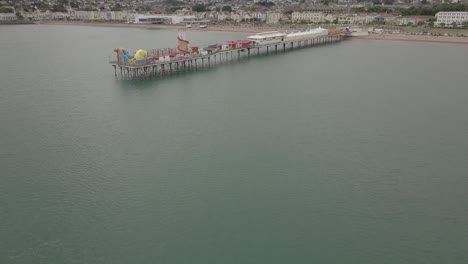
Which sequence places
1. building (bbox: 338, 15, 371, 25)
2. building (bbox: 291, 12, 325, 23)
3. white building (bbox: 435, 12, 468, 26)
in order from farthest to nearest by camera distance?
building (bbox: 291, 12, 325, 23) → building (bbox: 338, 15, 371, 25) → white building (bbox: 435, 12, 468, 26)

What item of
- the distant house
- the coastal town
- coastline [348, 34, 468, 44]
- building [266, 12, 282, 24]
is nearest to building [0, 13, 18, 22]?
the coastal town

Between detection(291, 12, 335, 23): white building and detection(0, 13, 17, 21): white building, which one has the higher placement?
detection(0, 13, 17, 21): white building

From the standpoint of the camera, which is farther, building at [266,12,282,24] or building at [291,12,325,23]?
building at [266,12,282,24]

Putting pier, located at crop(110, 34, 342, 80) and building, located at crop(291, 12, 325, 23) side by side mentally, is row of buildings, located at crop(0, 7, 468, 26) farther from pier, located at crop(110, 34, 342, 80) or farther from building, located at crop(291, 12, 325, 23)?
pier, located at crop(110, 34, 342, 80)

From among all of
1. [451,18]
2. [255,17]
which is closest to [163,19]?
[255,17]

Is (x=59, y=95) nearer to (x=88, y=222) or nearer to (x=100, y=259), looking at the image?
(x=88, y=222)

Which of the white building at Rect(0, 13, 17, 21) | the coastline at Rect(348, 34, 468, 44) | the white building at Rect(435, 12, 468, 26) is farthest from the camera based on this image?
the white building at Rect(0, 13, 17, 21)

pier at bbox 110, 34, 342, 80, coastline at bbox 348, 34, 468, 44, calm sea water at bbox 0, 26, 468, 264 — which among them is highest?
coastline at bbox 348, 34, 468, 44

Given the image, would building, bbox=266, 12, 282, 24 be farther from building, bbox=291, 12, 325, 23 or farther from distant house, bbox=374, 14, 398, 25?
distant house, bbox=374, 14, 398, 25
